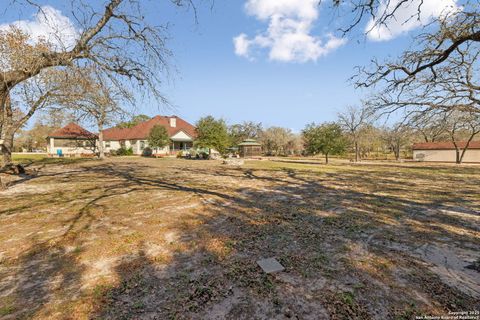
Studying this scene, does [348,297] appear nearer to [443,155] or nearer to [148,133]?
[148,133]

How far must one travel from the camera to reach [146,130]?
126ft

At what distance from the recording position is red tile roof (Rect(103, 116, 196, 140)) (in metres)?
38.0

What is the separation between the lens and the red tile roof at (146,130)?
3800 centimetres

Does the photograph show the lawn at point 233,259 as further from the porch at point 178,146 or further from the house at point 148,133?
the porch at point 178,146

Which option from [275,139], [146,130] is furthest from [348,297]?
[275,139]

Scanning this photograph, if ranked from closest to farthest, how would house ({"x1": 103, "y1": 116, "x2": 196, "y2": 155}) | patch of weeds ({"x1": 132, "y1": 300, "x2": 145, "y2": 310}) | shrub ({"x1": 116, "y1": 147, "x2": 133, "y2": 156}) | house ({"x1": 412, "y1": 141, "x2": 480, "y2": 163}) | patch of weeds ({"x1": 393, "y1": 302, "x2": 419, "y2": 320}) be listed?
Result: patch of weeds ({"x1": 393, "y1": 302, "x2": 419, "y2": 320}), patch of weeds ({"x1": 132, "y1": 300, "x2": 145, "y2": 310}), shrub ({"x1": 116, "y1": 147, "x2": 133, "y2": 156}), house ({"x1": 103, "y1": 116, "x2": 196, "y2": 155}), house ({"x1": 412, "y1": 141, "x2": 480, "y2": 163})

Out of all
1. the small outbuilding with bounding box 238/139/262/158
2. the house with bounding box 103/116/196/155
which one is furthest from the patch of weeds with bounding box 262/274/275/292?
the small outbuilding with bounding box 238/139/262/158

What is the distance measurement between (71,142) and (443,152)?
64276 millimetres

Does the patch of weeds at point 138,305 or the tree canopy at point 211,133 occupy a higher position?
the tree canopy at point 211,133

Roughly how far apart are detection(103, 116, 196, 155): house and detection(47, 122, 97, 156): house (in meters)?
3.56

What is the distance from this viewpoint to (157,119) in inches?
1628

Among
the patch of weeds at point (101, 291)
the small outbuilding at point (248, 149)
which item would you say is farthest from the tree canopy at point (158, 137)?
the patch of weeds at point (101, 291)

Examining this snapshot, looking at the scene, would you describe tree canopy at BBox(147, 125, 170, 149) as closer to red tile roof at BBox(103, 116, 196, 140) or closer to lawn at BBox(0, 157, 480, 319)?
red tile roof at BBox(103, 116, 196, 140)

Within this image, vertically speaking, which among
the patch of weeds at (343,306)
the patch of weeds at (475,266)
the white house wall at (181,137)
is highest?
the white house wall at (181,137)
